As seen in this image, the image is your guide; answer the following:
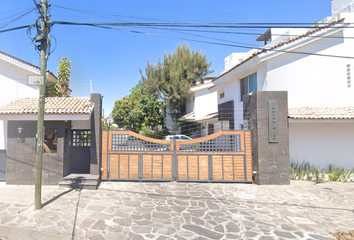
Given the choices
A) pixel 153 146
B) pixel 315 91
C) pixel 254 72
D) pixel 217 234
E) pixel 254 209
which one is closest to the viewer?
pixel 217 234

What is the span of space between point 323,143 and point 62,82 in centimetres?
1585

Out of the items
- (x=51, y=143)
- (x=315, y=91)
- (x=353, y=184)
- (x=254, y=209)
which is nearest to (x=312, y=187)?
(x=353, y=184)

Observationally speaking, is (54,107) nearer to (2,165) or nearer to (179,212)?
(2,165)

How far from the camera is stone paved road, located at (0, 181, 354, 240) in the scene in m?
4.03

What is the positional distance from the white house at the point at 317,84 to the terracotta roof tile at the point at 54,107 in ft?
27.8

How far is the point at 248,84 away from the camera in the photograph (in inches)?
459

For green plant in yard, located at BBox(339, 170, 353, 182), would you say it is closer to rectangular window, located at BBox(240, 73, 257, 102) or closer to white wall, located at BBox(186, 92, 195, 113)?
rectangular window, located at BBox(240, 73, 257, 102)

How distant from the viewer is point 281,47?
9.79 metres

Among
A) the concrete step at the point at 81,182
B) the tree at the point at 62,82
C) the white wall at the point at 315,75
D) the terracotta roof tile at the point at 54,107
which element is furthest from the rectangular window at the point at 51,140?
the white wall at the point at 315,75

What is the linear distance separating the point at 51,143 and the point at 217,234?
7170 mm

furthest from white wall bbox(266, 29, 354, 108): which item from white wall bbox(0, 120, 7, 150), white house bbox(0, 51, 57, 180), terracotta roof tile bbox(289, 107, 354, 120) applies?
white wall bbox(0, 120, 7, 150)

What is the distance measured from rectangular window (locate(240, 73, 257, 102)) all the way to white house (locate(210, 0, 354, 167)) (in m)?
0.06

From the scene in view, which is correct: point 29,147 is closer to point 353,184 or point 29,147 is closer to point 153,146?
point 153,146

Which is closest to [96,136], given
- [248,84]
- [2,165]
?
[2,165]
